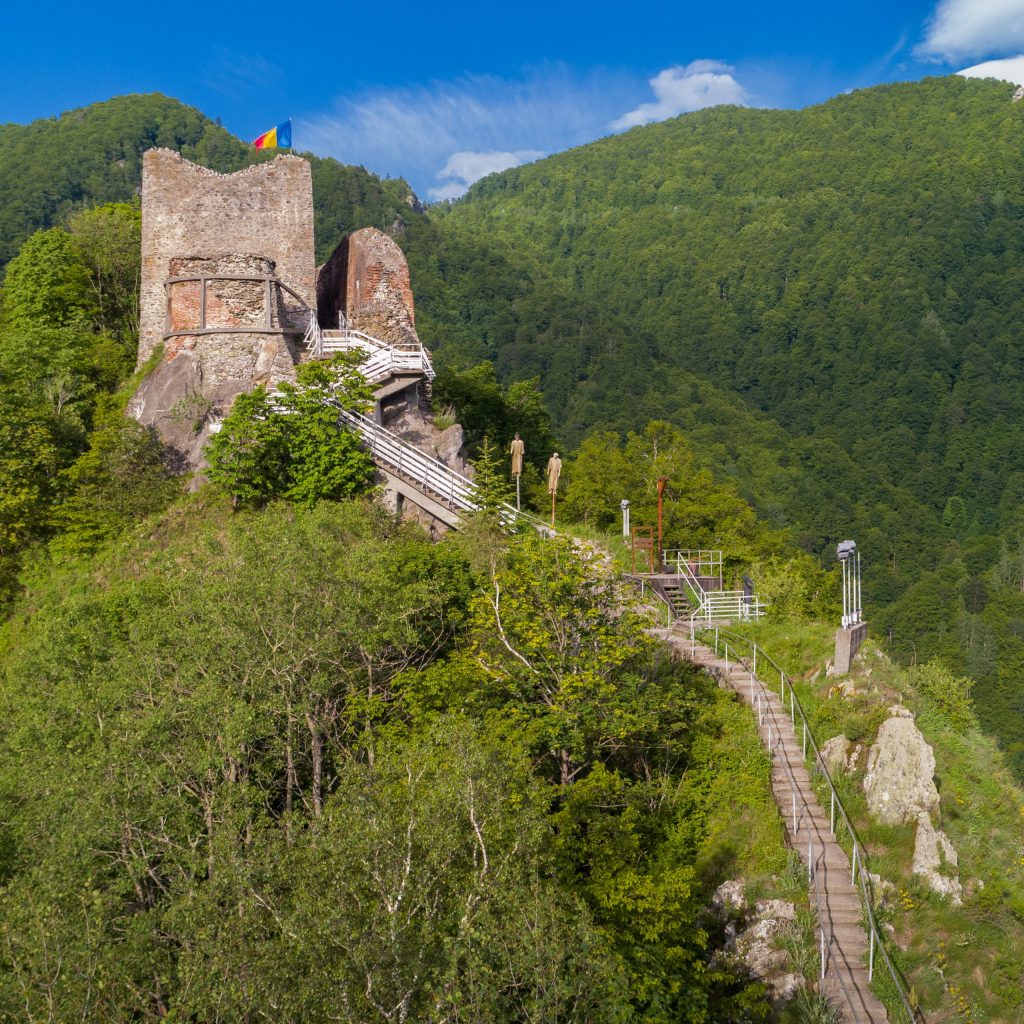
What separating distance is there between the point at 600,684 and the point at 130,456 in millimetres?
14462

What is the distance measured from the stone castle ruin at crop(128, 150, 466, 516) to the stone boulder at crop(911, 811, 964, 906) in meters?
14.1

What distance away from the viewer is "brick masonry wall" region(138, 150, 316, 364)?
30969 mm

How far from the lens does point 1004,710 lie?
80312 millimetres

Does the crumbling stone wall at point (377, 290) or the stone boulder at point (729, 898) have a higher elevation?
the crumbling stone wall at point (377, 290)

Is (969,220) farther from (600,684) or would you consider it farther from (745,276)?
(600,684)

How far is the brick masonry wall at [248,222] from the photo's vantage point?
30969 millimetres

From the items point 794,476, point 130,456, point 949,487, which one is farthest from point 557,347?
point 130,456

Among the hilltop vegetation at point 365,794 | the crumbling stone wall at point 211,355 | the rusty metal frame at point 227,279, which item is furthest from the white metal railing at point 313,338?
the hilltop vegetation at point 365,794

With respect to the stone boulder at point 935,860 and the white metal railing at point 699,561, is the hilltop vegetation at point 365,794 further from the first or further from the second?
the white metal railing at point 699,561

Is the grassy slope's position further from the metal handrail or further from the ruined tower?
the ruined tower

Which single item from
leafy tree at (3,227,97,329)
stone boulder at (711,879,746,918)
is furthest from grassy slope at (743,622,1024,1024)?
leafy tree at (3,227,97,329)

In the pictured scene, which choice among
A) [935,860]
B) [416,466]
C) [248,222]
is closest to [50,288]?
[248,222]

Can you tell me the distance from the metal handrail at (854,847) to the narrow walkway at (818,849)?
14cm

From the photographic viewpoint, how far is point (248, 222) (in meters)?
31.0
